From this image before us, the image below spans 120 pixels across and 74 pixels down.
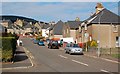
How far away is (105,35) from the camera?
56344 mm

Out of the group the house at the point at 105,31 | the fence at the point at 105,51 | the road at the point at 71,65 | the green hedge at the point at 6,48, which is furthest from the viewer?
the house at the point at 105,31

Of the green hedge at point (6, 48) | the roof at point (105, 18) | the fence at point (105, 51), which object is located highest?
the roof at point (105, 18)

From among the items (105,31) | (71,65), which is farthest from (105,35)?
(71,65)

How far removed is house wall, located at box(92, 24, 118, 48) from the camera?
55438 millimetres

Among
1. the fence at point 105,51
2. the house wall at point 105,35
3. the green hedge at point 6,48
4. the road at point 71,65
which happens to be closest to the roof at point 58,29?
the house wall at point 105,35

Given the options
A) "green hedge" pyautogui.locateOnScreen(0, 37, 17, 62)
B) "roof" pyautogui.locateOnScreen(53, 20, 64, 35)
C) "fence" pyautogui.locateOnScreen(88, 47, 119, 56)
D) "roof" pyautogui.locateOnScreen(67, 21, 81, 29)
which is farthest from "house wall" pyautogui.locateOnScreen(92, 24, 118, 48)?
"roof" pyautogui.locateOnScreen(53, 20, 64, 35)

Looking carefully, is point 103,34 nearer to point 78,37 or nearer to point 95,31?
point 95,31

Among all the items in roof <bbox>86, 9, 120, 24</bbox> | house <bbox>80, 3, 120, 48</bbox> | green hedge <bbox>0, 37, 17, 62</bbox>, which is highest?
roof <bbox>86, 9, 120, 24</bbox>

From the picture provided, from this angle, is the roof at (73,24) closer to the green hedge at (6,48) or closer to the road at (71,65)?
the road at (71,65)

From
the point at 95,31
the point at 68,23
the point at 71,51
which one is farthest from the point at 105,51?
the point at 68,23

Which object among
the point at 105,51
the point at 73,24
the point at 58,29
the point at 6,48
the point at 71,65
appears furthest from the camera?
the point at 58,29

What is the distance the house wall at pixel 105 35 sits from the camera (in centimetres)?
5544

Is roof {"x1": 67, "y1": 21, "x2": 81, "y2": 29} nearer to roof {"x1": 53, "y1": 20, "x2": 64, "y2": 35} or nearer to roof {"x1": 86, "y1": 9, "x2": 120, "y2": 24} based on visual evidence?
Result: roof {"x1": 86, "y1": 9, "x2": 120, "y2": 24}

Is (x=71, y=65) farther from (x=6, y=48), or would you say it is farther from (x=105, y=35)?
(x=105, y=35)
